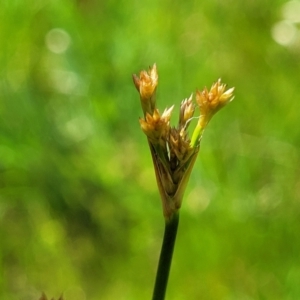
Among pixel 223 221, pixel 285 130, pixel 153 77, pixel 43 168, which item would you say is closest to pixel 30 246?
pixel 43 168

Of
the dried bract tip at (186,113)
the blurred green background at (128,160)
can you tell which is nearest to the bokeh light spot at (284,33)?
the blurred green background at (128,160)

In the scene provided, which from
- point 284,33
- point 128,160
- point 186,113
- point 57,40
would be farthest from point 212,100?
point 284,33

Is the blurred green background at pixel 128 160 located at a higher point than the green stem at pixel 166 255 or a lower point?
higher

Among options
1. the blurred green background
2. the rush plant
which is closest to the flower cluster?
the rush plant

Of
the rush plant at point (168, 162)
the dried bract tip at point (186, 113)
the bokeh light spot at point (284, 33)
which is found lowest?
the rush plant at point (168, 162)

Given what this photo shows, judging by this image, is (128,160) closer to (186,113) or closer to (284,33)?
(284,33)

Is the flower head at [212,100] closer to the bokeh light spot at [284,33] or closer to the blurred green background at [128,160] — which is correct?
the blurred green background at [128,160]

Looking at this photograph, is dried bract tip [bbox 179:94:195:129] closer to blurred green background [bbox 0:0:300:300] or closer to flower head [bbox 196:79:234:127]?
flower head [bbox 196:79:234:127]
